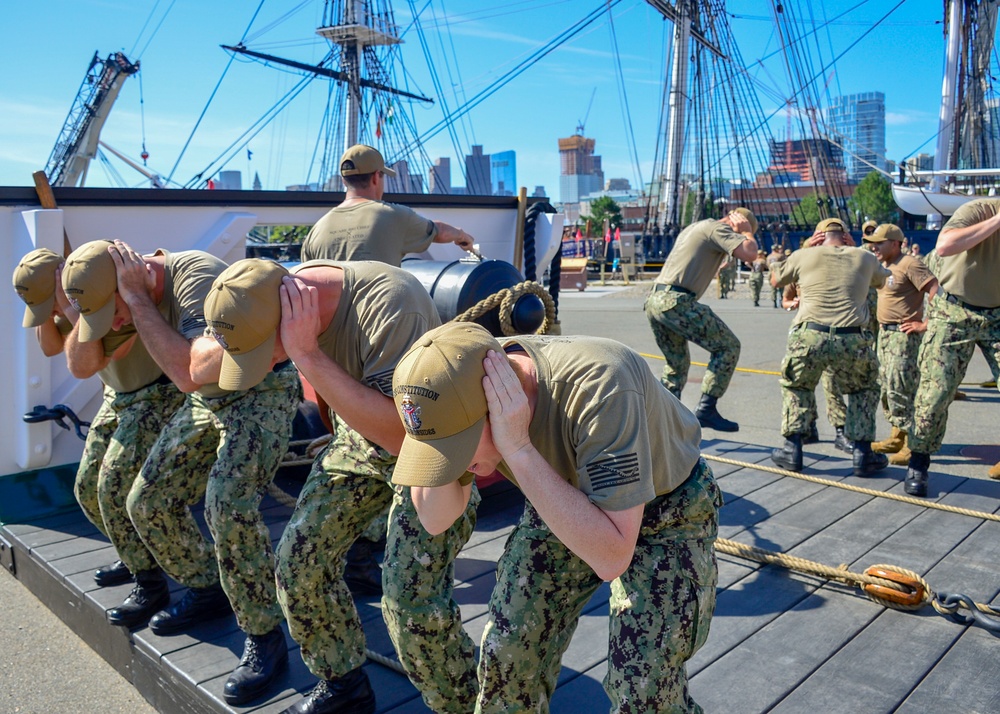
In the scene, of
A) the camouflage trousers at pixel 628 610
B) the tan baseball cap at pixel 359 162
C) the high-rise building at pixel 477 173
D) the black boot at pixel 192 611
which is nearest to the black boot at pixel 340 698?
the camouflage trousers at pixel 628 610

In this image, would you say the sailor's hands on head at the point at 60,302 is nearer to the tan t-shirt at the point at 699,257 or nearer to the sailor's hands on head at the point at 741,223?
the tan t-shirt at the point at 699,257

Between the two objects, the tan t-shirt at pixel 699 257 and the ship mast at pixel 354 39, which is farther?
the ship mast at pixel 354 39

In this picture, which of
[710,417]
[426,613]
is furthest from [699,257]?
[426,613]

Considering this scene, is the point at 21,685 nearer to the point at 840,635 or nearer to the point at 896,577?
the point at 840,635

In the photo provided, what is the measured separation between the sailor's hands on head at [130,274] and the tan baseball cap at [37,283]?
0.61 m

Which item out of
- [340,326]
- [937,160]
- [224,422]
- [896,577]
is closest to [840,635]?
[896,577]

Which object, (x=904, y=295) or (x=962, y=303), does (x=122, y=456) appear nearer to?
(x=962, y=303)

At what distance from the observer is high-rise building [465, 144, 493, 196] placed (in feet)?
95.6

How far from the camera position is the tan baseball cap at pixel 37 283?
12.3 ft

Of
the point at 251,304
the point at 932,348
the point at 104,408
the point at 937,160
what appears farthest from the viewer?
the point at 937,160

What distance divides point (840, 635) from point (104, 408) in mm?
3279

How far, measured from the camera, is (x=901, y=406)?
6.16 metres

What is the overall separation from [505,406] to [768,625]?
2.16m

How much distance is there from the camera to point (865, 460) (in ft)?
17.9
